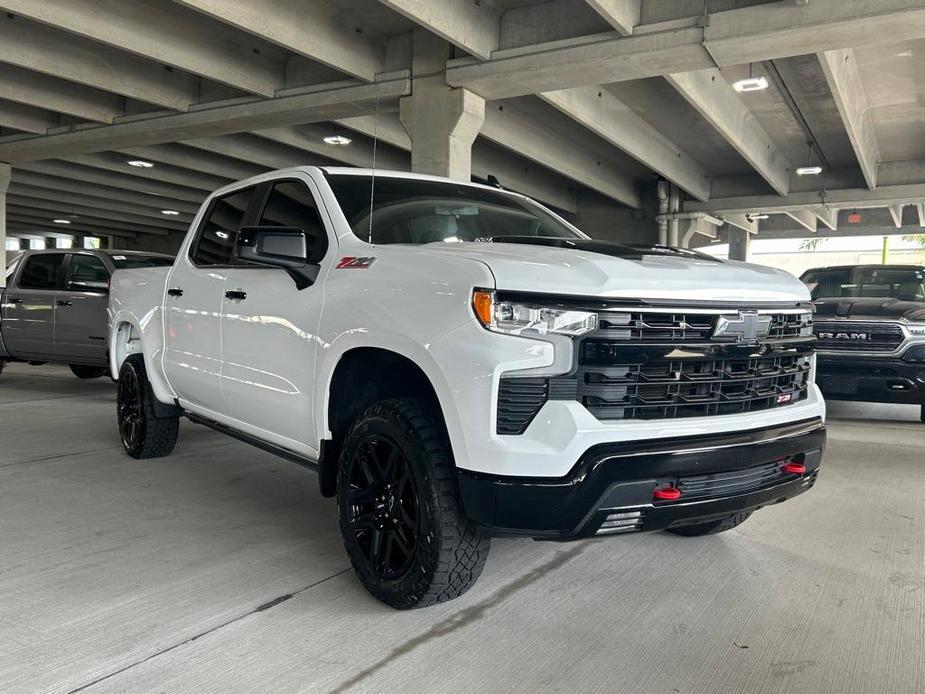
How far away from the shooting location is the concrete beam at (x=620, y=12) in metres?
8.45

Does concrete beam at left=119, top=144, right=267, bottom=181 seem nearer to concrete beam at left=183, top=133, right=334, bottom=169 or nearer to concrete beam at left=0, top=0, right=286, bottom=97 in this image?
concrete beam at left=183, top=133, right=334, bottom=169

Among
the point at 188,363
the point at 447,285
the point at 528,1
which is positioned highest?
the point at 528,1

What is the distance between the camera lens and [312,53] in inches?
404

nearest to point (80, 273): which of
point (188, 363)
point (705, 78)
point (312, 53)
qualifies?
point (312, 53)

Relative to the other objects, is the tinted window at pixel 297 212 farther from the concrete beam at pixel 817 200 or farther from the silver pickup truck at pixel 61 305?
the concrete beam at pixel 817 200

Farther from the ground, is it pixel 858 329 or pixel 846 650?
pixel 858 329

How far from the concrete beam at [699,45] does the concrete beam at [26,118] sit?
31.9ft

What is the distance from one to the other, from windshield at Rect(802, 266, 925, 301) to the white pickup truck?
6903 mm

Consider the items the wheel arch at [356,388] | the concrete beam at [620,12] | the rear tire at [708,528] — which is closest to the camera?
the wheel arch at [356,388]

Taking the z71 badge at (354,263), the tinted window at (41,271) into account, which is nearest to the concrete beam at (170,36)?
the tinted window at (41,271)

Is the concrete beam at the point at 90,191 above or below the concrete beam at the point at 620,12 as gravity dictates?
below

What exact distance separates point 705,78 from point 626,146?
263 cm

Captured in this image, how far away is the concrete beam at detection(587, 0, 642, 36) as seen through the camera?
8445 millimetres

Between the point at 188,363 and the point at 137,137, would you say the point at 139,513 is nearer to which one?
the point at 188,363
